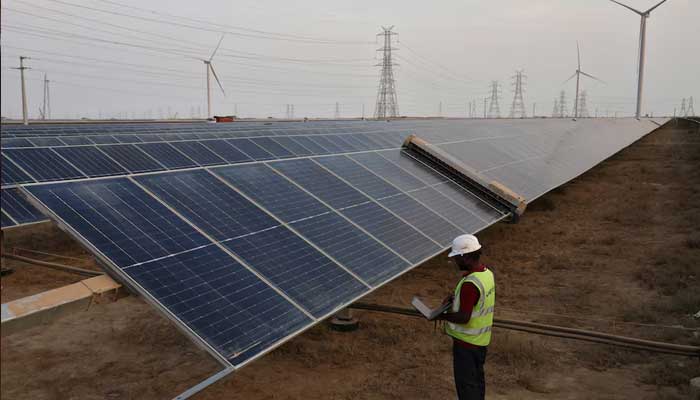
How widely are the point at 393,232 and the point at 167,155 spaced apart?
6119mm

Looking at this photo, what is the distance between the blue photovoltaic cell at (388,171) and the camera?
52.4 feet

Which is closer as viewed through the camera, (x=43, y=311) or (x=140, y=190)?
(x=43, y=311)

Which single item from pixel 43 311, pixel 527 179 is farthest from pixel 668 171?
pixel 43 311

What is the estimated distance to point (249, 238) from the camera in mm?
9320

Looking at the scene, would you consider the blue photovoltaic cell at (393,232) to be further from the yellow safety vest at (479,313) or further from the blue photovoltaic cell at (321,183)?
the yellow safety vest at (479,313)

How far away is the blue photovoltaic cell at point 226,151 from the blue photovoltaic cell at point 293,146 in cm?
175

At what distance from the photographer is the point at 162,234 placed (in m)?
8.41

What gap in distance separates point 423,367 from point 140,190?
662cm

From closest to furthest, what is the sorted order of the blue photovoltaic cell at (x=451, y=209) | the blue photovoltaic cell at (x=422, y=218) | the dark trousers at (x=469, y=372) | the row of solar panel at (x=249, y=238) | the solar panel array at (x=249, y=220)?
1. the row of solar panel at (x=249, y=238)
2. the solar panel array at (x=249, y=220)
3. the dark trousers at (x=469, y=372)
4. the blue photovoltaic cell at (x=422, y=218)
5. the blue photovoltaic cell at (x=451, y=209)

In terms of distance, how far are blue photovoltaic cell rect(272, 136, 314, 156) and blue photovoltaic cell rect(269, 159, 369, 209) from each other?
1.26m

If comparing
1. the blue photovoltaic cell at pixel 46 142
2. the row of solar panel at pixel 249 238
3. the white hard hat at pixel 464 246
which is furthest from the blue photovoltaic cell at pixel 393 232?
the blue photovoltaic cell at pixel 46 142

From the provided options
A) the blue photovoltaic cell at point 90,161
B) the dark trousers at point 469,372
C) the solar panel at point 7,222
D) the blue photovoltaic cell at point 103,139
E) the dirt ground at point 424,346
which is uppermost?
the blue photovoltaic cell at point 103,139

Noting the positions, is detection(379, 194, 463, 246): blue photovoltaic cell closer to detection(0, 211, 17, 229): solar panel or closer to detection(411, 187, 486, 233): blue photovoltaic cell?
detection(411, 187, 486, 233): blue photovoltaic cell

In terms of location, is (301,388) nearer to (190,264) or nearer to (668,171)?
(190,264)
